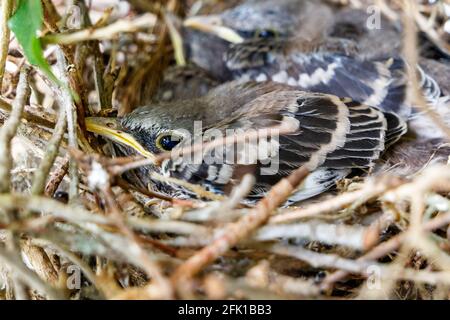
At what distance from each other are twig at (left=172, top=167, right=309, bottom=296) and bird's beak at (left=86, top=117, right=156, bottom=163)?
0.48 metres

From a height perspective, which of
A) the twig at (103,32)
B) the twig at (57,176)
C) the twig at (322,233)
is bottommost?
the twig at (322,233)

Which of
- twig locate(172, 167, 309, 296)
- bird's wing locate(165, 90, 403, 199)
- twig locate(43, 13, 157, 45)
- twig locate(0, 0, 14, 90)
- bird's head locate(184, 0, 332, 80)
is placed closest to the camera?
twig locate(172, 167, 309, 296)

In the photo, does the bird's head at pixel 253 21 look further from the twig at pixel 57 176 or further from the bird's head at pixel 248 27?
the twig at pixel 57 176

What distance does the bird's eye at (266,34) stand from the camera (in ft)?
6.86

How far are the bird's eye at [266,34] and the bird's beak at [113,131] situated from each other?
2.67 feet

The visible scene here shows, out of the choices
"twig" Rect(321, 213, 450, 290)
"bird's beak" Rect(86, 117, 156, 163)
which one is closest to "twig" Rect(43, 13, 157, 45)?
"bird's beak" Rect(86, 117, 156, 163)

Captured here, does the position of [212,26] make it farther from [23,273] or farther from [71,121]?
[23,273]

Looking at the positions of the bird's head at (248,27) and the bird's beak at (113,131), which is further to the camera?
the bird's head at (248,27)

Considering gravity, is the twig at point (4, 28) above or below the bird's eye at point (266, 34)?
below

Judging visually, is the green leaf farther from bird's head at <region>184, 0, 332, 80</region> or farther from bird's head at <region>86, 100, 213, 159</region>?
bird's head at <region>184, 0, 332, 80</region>

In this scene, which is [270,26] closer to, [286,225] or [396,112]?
[396,112]

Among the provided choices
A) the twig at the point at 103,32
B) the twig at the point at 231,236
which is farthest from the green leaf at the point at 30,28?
the twig at the point at 231,236

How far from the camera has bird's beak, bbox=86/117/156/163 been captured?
141 centimetres
